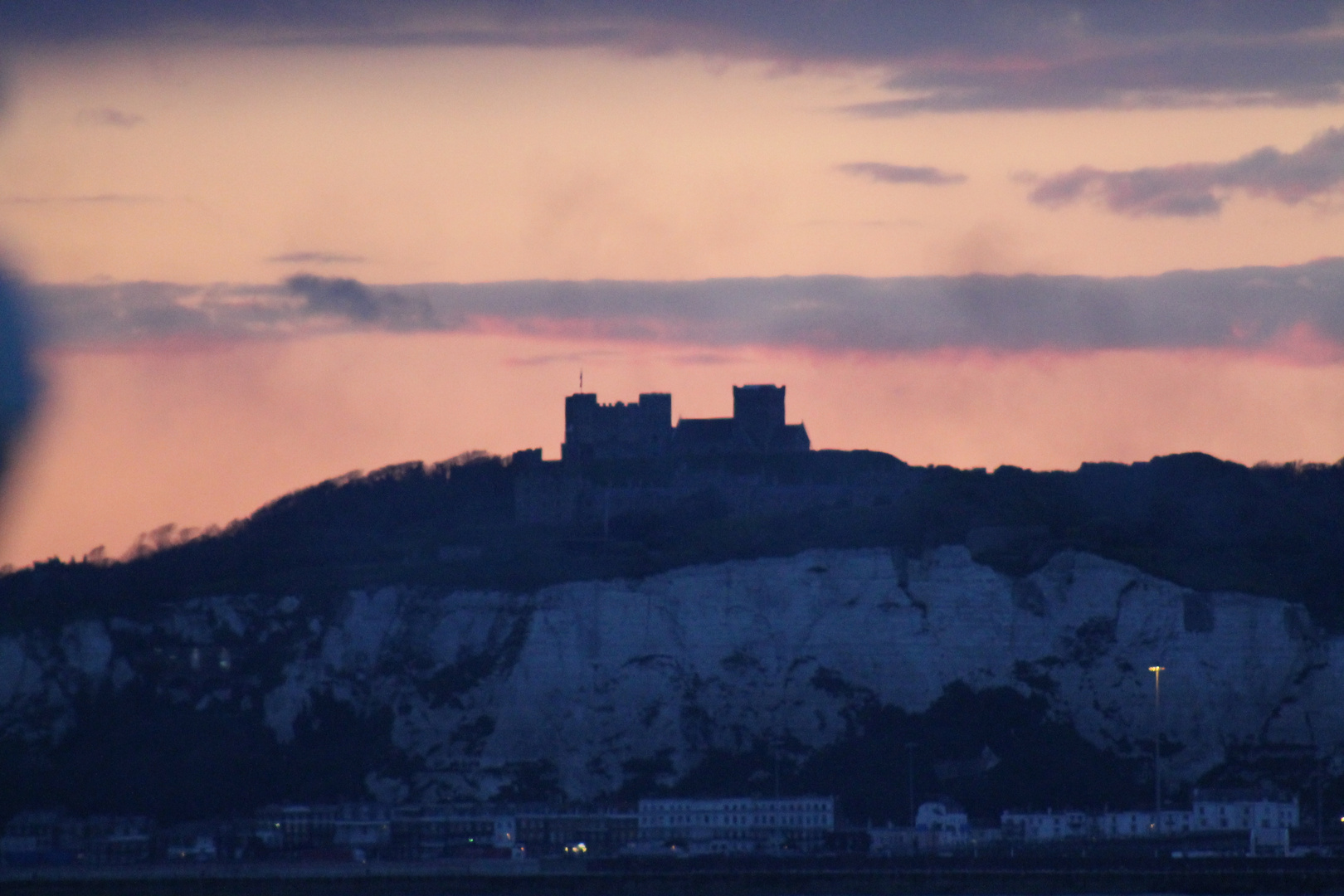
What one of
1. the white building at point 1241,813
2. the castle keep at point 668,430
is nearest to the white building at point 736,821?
the white building at point 1241,813

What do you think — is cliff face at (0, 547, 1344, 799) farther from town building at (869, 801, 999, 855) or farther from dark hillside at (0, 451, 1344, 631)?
town building at (869, 801, 999, 855)

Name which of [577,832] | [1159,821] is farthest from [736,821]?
[1159,821]

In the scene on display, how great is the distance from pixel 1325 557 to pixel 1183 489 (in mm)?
8521

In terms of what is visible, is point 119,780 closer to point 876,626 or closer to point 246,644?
point 246,644

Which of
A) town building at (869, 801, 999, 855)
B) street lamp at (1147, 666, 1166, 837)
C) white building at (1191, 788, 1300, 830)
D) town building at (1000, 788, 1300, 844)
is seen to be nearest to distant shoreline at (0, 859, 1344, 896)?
town building at (869, 801, 999, 855)

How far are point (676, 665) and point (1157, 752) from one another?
16238mm

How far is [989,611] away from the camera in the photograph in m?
88.4

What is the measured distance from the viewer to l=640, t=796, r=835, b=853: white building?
77.1 m

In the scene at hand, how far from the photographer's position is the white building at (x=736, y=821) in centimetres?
7706

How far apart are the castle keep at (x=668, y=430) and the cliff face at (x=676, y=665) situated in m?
23.4

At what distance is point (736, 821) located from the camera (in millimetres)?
78938

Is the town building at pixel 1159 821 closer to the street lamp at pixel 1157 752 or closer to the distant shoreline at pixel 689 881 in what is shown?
the street lamp at pixel 1157 752

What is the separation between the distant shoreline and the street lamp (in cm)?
702

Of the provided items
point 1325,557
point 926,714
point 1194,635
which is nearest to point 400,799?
point 926,714
